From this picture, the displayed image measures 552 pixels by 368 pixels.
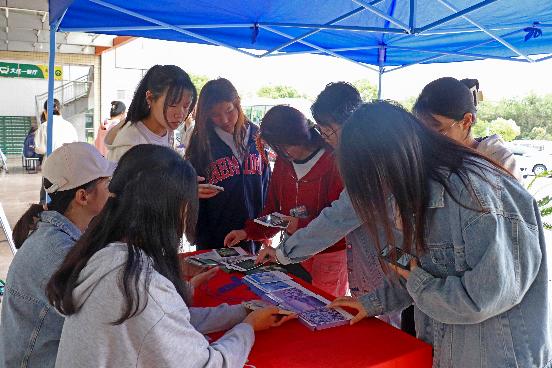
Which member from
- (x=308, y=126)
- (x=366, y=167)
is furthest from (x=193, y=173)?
(x=308, y=126)

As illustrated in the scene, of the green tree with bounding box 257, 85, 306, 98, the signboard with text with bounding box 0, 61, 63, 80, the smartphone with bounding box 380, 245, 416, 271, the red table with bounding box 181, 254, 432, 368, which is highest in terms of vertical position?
the green tree with bounding box 257, 85, 306, 98

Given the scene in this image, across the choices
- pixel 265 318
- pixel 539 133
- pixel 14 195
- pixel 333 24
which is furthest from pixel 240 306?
pixel 539 133

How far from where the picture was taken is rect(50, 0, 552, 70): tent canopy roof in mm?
2816

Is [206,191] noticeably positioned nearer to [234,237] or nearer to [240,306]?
[234,237]

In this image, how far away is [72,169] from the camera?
1.34 metres

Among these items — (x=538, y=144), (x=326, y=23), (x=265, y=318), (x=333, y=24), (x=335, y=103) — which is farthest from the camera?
(x=538, y=144)

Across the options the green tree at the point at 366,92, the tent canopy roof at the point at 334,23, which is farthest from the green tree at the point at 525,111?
the tent canopy roof at the point at 334,23

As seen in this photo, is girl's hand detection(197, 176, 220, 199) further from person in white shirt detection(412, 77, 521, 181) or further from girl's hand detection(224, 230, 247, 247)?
person in white shirt detection(412, 77, 521, 181)

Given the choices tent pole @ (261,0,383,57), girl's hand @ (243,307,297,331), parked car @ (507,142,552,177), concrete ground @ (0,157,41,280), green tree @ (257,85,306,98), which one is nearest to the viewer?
girl's hand @ (243,307,297,331)

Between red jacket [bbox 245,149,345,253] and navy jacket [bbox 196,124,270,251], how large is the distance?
0.54 ft

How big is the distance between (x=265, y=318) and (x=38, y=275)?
0.57m

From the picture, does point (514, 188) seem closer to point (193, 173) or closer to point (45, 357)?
point (193, 173)

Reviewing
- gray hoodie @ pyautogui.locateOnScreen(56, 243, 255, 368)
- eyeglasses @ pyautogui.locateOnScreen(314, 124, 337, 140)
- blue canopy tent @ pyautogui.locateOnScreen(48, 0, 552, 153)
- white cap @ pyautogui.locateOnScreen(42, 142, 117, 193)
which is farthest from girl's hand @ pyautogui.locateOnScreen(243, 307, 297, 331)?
blue canopy tent @ pyautogui.locateOnScreen(48, 0, 552, 153)

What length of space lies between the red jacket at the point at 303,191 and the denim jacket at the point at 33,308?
3.14 ft
